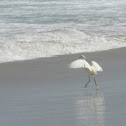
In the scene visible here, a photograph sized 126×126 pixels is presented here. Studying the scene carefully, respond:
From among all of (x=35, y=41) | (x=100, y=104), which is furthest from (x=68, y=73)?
(x=35, y=41)

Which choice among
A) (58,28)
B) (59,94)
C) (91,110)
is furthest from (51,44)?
(91,110)

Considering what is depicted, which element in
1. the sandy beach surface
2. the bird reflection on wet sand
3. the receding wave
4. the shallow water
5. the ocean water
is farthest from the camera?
the ocean water

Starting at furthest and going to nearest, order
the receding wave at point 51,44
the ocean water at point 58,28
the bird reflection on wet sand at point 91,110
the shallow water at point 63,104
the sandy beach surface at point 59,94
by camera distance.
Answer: the ocean water at point 58,28, the receding wave at point 51,44, the sandy beach surface at point 59,94, the shallow water at point 63,104, the bird reflection on wet sand at point 91,110

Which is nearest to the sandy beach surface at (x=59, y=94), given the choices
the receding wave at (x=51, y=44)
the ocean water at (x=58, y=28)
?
the receding wave at (x=51, y=44)

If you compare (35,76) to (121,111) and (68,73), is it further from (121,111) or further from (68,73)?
(121,111)

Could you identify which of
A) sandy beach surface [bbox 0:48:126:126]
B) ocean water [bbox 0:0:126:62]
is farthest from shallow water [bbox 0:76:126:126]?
ocean water [bbox 0:0:126:62]

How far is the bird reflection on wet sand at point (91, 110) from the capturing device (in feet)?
32.3

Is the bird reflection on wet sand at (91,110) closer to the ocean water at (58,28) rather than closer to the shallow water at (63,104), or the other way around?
the shallow water at (63,104)

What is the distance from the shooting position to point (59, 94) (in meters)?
12.4

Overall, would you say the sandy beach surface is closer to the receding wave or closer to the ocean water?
the receding wave

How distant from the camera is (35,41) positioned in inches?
817

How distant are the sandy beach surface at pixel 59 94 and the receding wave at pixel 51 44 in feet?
3.47

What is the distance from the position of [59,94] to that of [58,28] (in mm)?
12559

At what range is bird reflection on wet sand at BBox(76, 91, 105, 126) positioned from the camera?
9.84m
